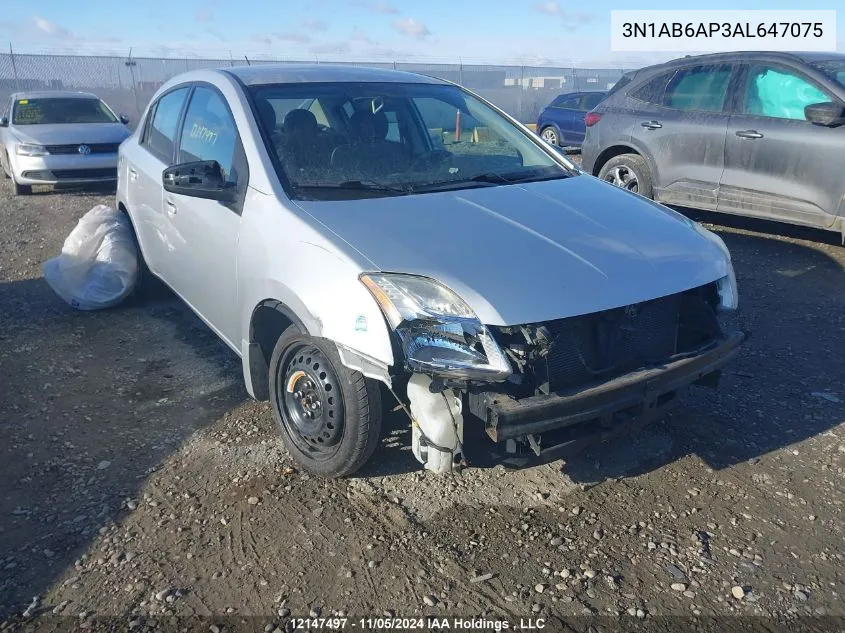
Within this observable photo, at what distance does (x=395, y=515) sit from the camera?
10.0 feet

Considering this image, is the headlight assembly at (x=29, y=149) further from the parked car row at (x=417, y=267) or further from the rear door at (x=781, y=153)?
the rear door at (x=781, y=153)

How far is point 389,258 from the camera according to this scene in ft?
9.20

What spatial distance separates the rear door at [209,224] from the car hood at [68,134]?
7.74 metres

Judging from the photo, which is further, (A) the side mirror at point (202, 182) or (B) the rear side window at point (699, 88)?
(B) the rear side window at point (699, 88)

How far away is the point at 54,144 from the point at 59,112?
4.32 ft

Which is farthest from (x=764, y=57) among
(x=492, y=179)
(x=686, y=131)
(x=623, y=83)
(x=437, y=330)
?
(x=437, y=330)

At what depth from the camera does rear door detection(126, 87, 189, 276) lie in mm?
4641

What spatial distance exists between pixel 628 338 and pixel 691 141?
5044 millimetres

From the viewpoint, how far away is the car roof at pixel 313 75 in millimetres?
3994

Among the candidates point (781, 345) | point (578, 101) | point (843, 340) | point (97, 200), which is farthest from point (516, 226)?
point (578, 101)

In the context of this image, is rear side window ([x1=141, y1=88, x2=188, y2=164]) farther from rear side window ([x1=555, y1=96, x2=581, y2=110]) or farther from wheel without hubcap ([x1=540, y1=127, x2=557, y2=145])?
rear side window ([x1=555, y1=96, x2=581, y2=110])

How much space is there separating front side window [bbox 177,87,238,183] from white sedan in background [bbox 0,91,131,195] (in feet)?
25.1

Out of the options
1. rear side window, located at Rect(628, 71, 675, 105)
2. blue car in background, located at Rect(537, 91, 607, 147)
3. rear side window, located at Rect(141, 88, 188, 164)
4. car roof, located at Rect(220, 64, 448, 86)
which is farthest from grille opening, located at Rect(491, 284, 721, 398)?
blue car in background, located at Rect(537, 91, 607, 147)

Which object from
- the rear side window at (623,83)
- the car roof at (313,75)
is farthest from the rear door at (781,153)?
the car roof at (313,75)
